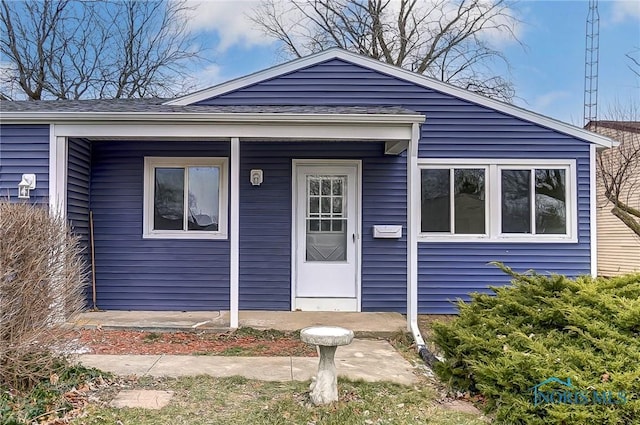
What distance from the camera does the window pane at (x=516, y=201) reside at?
641 centimetres

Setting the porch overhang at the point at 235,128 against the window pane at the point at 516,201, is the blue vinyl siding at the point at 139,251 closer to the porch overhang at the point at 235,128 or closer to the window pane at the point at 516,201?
the porch overhang at the point at 235,128

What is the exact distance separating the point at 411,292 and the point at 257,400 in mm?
2563

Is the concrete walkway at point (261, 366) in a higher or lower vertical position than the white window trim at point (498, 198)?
lower

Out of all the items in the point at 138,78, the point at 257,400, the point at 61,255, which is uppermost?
the point at 138,78

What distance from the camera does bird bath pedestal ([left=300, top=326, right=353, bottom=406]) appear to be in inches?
121

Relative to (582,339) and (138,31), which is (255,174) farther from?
(138,31)

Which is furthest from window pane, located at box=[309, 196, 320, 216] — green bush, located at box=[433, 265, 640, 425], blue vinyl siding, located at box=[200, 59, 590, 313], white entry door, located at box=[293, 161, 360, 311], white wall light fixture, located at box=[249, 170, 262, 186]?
green bush, located at box=[433, 265, 640, 425]

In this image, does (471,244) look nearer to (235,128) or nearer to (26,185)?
(235,128)

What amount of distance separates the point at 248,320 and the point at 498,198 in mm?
3912

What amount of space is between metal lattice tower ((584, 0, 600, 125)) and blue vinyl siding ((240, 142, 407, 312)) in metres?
10.3

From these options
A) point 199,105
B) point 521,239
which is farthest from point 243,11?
point 521,239

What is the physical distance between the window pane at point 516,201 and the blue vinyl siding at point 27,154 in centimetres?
618

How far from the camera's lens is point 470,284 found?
21.1 feet

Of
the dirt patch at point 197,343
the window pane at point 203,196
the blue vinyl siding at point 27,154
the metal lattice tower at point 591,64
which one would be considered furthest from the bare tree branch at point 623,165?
the blue vinyl siding at point 27,154
